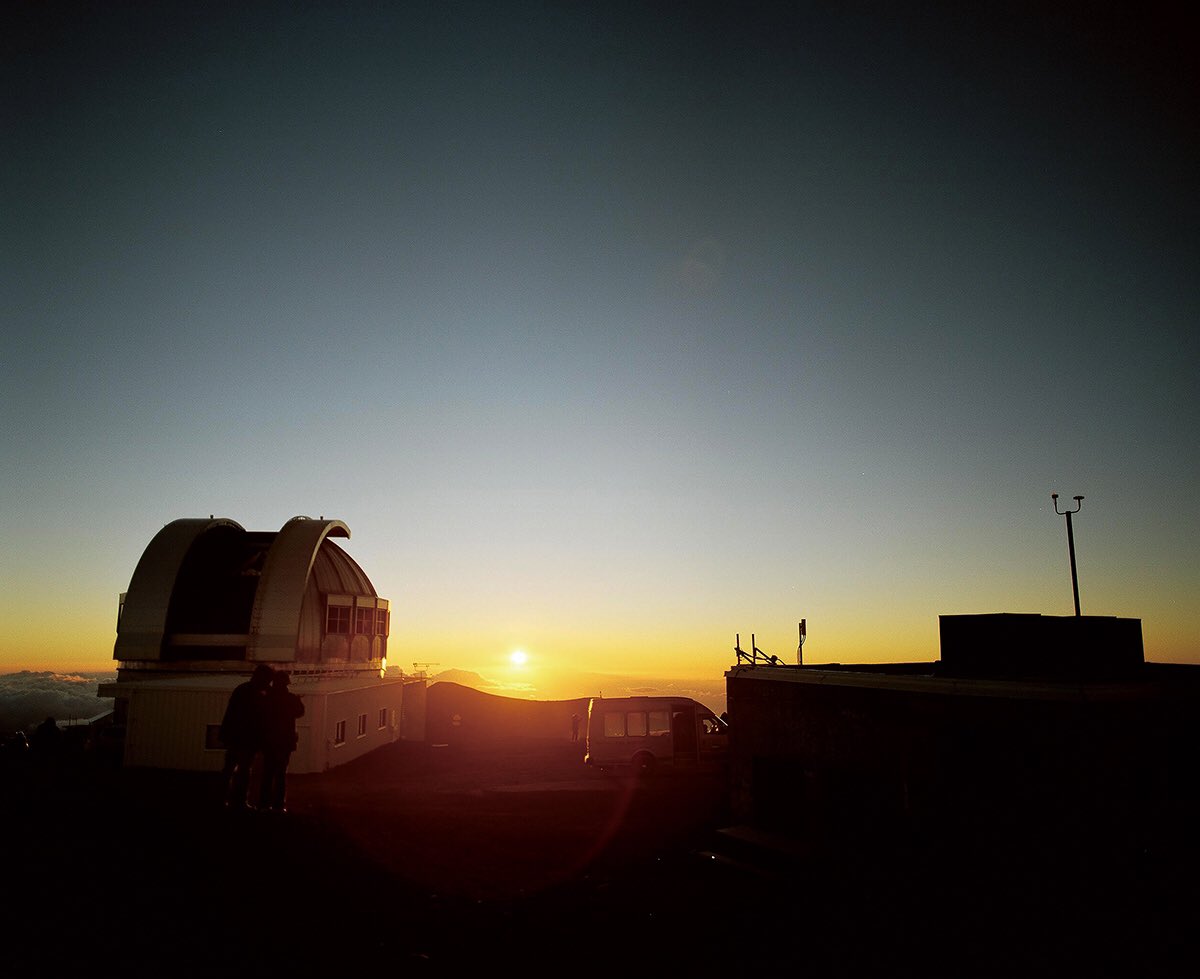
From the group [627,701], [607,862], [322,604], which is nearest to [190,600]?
[322,604]

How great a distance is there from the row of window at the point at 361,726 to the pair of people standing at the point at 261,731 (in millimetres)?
13650

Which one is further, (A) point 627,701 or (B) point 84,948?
(A) point 627,701

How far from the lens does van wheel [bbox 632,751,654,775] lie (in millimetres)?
22188

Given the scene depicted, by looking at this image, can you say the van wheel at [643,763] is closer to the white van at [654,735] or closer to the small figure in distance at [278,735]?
the white van at [654,735]

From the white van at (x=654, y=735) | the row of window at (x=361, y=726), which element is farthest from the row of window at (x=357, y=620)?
the white van at (x=654, y=735)

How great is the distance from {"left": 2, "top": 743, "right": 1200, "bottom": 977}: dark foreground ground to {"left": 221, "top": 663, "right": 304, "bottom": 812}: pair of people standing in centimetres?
46

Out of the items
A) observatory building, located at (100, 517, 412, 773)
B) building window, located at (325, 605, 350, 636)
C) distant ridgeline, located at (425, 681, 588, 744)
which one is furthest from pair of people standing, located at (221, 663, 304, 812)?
distant ridgeline, located at (425, 681, 588, 744)

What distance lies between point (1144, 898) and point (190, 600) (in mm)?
28506

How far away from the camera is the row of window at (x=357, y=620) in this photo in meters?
27.4

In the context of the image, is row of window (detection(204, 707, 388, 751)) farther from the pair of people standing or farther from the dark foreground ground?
the dark foreground ground

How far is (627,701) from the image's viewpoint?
23.2 meters

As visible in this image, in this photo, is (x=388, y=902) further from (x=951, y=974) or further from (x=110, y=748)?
(x=110, y=748)

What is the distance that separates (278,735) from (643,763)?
13.8 metres

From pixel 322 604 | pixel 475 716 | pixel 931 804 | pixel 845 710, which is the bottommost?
pixel 475 716
